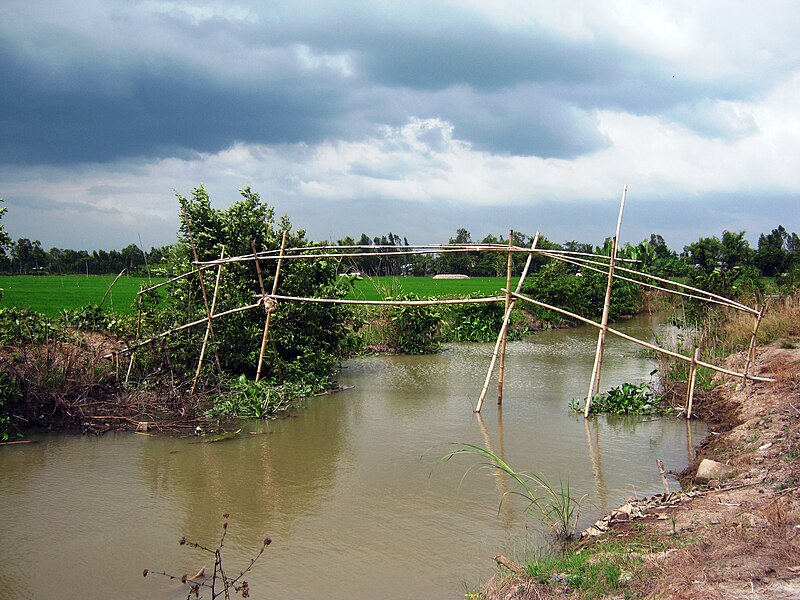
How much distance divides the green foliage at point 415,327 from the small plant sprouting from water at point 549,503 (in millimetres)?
6440

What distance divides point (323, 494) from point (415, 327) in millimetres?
7217

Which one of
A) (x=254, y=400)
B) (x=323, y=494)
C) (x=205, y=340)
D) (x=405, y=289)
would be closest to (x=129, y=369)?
(x=205, y=340)

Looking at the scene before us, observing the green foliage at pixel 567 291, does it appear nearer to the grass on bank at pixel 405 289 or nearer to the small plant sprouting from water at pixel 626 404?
the grass on bank at pixel 405 289

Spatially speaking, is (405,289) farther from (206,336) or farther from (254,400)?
(254,400)

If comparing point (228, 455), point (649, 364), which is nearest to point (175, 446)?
point (228, 455)

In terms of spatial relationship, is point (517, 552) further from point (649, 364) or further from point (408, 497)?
point (649, 364)

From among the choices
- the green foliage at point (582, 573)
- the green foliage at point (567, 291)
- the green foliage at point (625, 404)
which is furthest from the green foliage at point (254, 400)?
the green foliage at point (567, 291)

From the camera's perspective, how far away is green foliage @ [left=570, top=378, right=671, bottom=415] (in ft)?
25.1

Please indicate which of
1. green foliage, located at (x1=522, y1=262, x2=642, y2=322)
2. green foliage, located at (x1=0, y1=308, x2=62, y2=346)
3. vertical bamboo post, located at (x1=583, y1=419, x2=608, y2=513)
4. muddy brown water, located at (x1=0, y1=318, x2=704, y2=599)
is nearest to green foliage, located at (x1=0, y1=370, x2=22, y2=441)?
muddy brown water, located at (x1=0, y1=318, x2=704, y2=599)

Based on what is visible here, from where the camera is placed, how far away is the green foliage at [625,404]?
764 centimetres

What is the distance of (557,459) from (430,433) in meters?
1.44

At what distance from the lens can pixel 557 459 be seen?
19.5ft

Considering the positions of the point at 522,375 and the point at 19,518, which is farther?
the point at 522,375

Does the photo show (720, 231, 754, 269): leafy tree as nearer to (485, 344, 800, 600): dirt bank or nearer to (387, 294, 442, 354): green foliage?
(387, 294, 442, 354): green foliage
